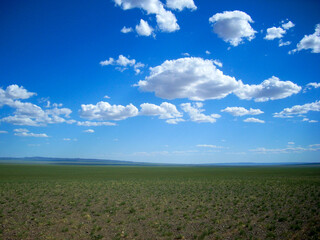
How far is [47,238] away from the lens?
37.3 feet

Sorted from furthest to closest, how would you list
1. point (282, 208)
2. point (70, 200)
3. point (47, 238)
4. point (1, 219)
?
1. point (70, 200)
2. point (282, 208)
3. point (1, 219)
4. point (47, 238)

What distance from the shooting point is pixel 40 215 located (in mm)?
15477

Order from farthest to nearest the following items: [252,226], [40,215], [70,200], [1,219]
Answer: [70,200], [40,215], [1,219], [252,226]

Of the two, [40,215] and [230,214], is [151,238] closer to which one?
[230,214]

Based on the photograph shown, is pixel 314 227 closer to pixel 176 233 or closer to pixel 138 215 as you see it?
pixel 176 233

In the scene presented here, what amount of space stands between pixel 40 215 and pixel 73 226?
4030mm

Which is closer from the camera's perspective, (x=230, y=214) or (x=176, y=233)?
(x=176, y=233)

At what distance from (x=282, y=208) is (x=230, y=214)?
4845mm

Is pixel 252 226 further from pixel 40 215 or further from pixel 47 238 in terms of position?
pixel 40 215

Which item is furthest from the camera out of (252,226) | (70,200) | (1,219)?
(70,200)

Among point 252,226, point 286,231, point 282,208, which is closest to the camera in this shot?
point 286,231

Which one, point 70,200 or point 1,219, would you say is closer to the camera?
point 1,219

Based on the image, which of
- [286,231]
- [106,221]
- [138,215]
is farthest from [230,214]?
[106,221]

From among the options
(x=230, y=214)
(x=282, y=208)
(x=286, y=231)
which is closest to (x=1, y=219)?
(x=230, y=214)
